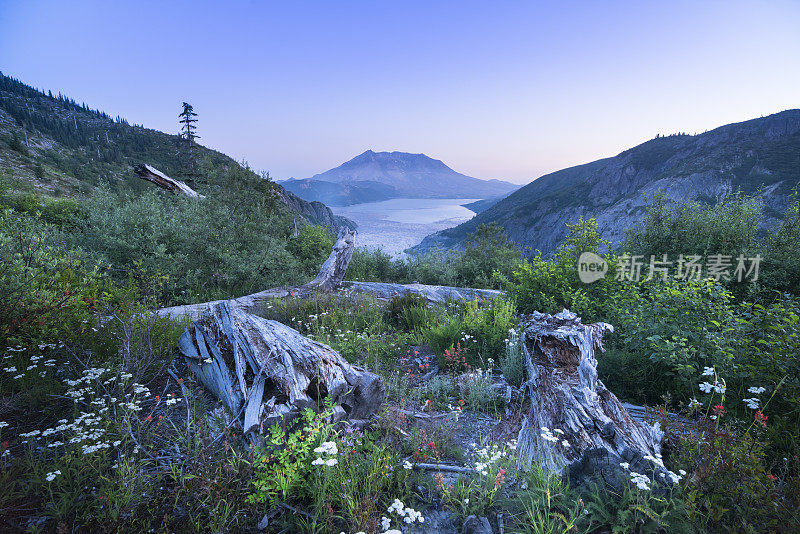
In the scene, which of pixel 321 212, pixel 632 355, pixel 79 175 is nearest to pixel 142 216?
pixel 632 355

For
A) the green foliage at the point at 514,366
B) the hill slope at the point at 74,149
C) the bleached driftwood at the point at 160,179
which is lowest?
the green foliage at the point at 514,366

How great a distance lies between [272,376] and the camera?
325 centimetres

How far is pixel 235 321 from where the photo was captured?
161 inches

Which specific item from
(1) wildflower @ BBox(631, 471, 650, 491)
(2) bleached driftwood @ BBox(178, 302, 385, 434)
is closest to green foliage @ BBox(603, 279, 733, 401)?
(1) wildflower @ BBox(631, 471, 650, 491)

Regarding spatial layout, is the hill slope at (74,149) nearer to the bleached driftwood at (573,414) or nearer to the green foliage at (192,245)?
the green foliage at (192,245)

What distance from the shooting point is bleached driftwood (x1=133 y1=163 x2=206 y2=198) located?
12398mm

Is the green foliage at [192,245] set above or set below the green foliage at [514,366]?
above

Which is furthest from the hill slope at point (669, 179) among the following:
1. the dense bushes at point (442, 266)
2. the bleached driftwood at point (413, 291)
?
the bleached driftwood at point (413, 291)

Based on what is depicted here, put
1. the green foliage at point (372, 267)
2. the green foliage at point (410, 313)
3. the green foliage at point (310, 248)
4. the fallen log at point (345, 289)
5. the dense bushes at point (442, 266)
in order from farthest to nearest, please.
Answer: the dense bushes at point (442, 266) < the green foliage at point (372, 267) < the green foliage at point (310, 248) < the fallen log at point (345, 289) < the green foliage at point (410, 313)

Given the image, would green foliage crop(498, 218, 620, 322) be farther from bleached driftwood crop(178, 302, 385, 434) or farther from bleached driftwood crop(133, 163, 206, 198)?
bleached driftwood crop(133, 163, 206, 198)

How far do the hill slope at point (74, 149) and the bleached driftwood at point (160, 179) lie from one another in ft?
19.9

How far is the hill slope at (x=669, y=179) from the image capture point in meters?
63.6

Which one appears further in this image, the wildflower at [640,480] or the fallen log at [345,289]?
the fallen log at [345,289]

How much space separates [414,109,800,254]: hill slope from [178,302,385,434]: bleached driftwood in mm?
44461
